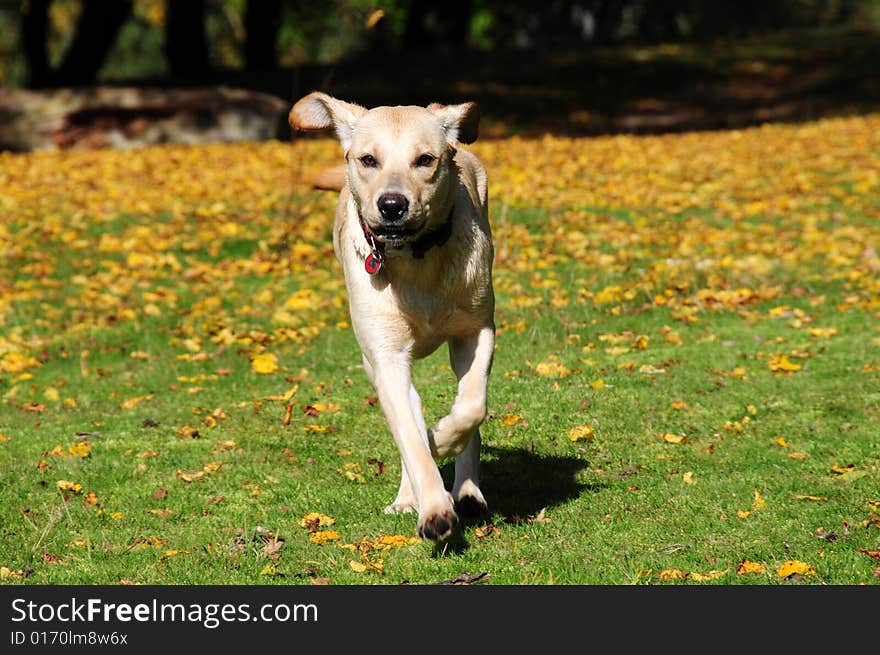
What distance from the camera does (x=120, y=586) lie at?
566 centimetres

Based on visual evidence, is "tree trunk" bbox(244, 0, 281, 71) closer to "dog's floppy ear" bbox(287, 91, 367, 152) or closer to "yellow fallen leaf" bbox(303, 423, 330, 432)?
"yellow fallen leaf" bbox(303, 423, 330, 432)

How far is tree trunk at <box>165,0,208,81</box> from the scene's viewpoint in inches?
1341

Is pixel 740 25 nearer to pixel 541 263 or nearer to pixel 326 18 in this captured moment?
pixel 326 18

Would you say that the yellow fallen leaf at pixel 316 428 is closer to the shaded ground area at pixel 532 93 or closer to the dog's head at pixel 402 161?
the dog's head at pixel 402 161

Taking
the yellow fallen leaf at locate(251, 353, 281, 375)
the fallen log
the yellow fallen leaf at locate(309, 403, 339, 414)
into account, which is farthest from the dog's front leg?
the fallen log

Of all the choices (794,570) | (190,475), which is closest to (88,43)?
(190,475)

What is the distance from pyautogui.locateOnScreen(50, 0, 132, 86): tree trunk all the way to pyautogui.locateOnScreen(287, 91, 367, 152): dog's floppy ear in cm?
2486

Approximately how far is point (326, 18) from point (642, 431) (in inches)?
1774

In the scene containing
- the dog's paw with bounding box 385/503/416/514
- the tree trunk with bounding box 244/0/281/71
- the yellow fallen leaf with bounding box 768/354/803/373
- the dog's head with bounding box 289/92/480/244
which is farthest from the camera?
the tree trunk with bounding box 244/0/281/71

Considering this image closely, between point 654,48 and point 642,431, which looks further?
point 654,48

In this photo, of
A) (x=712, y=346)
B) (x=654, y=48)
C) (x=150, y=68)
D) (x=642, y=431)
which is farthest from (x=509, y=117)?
(x=150, y=68)

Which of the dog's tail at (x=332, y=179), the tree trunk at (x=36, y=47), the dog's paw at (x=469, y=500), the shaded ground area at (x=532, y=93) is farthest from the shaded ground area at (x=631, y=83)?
the dog's paw at (x=469, y=500)

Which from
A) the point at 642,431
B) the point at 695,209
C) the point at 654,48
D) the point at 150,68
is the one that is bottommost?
the point at 150,68

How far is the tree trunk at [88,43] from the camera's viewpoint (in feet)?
95.8
